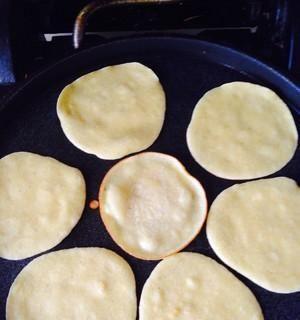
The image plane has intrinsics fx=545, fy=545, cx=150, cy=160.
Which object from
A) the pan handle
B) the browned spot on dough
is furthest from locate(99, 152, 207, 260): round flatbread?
the pan handle

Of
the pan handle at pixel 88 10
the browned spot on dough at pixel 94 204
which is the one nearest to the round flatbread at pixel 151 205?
the browned spot on dough at pixel 94 204

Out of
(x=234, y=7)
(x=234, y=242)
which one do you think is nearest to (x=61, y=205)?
(x=234, y=242)

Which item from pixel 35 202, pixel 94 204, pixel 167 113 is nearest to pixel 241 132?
pixel 167 113

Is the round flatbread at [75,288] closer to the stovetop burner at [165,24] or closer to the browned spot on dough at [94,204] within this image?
the browned spot on dough at [94,204]

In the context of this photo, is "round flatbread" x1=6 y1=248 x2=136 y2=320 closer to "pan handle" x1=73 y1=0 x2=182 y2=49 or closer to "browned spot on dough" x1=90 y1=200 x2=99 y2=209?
"browned spot on dough" x1=90 y1=200 x2=99 y2=209

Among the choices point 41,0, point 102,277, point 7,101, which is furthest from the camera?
point 41,0

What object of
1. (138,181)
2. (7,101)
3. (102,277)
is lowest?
(102,277)

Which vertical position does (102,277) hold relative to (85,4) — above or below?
below

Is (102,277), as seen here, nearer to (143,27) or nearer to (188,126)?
(188,126)
